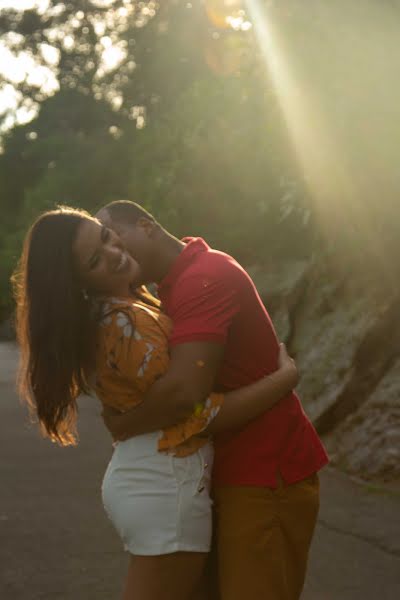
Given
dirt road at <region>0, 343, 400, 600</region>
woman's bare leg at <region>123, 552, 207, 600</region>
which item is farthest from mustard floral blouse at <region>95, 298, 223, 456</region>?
dirt road at <region>0, 343, 400, 600</region>

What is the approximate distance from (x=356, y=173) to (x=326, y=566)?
3.58 m

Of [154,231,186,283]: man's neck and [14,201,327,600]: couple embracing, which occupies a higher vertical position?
[154,231,186,283]: man's neck

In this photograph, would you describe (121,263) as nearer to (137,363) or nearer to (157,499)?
(137,363)

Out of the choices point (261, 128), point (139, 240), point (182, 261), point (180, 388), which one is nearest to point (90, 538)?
point (139, 240)

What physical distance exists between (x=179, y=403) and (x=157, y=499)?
0.26 metres

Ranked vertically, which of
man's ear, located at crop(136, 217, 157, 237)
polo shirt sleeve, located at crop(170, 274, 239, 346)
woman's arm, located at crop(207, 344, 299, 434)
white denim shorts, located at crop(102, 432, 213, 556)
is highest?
man's ear, located at crop(136, 217, 157, 237)

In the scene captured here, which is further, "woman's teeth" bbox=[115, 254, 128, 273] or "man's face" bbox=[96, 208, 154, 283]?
"man's face" bbox=[96, 208, 154, 283]

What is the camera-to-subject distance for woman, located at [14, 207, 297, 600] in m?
2.53

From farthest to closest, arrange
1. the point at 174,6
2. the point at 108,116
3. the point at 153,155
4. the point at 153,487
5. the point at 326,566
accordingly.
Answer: the point at 108,116
the point at 174,6
the point at 153,155
the point at 326,566
the point at 153,487

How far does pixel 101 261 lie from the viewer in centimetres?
265

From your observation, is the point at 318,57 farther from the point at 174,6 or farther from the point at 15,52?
the point at 15,52

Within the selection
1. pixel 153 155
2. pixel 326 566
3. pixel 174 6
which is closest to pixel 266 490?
pixel 326 566

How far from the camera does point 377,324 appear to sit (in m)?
8.69

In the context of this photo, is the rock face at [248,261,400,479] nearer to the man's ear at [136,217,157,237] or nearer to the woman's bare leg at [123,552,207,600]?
the man's ear at [136,217,157,237]
